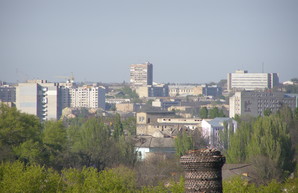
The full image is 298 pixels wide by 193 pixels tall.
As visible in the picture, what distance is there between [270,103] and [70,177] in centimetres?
12289

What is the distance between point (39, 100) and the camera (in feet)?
604

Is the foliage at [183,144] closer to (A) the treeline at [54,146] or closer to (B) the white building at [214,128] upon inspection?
(A) the treeline at [54,146]

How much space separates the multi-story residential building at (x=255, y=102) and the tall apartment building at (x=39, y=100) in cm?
4352

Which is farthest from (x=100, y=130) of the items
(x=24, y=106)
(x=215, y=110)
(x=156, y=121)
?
(x=24, y=106)

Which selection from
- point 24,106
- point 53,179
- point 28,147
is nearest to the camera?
point 53,179

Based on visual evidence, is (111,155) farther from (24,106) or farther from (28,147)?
(24,106)

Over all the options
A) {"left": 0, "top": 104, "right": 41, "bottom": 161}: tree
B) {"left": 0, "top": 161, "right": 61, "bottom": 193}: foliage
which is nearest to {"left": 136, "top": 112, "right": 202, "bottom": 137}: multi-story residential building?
{"left": 0, "top": 104, "right": 41, "bottom": 161}: tree

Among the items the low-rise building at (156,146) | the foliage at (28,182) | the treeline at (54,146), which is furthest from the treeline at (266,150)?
the foliage at (28,182)

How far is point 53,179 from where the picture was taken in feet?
104

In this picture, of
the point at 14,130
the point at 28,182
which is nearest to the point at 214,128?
the point at 14,130

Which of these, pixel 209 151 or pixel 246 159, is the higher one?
pixel 209 151

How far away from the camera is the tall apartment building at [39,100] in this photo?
180 meters

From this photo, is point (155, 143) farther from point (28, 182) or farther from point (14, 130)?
point (28, 182)

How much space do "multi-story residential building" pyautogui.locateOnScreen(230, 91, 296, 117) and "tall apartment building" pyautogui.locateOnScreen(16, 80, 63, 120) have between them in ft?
143
